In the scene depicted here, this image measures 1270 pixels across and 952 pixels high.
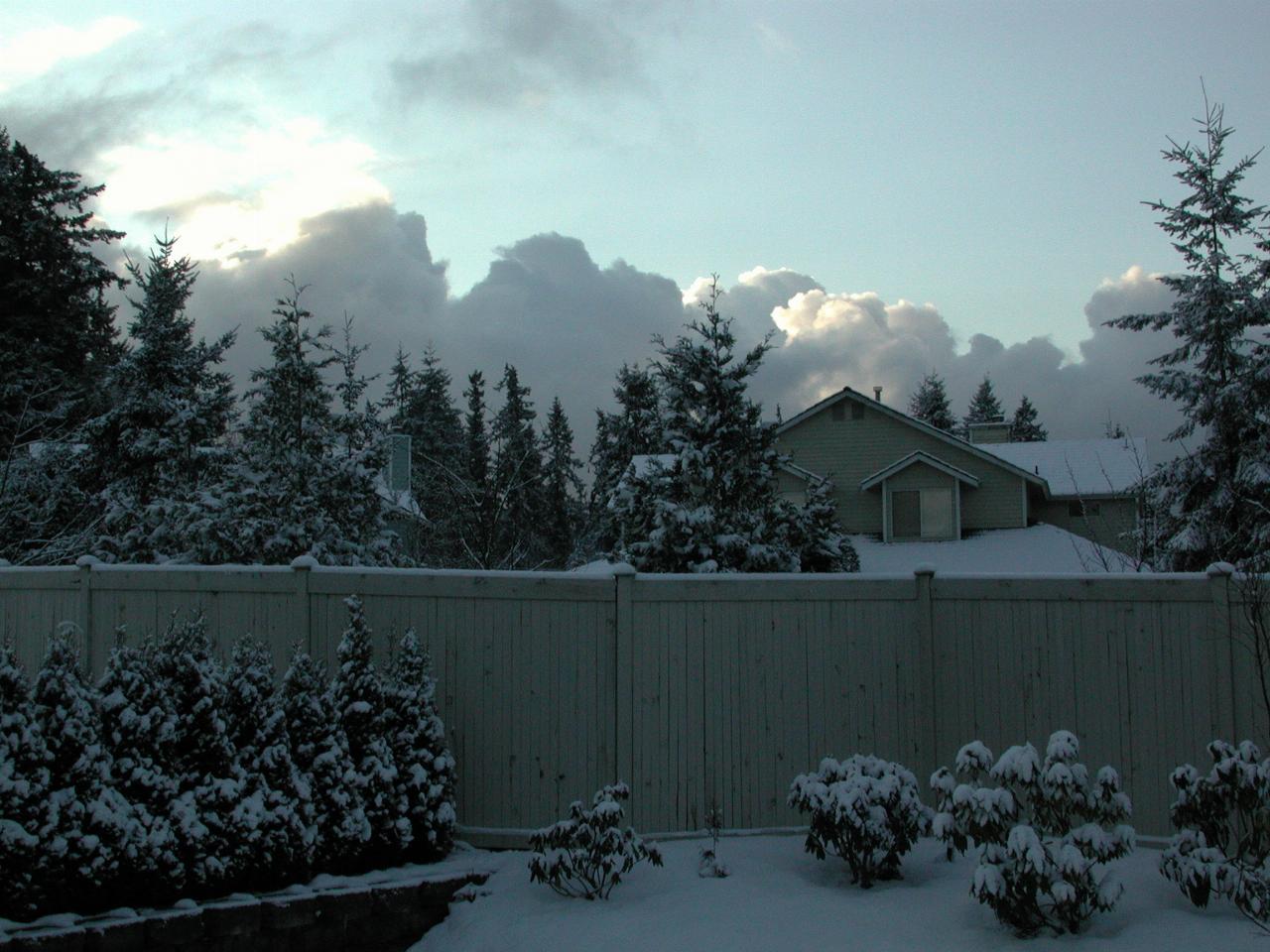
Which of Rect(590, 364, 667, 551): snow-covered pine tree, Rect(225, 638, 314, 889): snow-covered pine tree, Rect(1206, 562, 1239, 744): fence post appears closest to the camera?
Rect(225, 638, 314, 889): snow-covered pine tree

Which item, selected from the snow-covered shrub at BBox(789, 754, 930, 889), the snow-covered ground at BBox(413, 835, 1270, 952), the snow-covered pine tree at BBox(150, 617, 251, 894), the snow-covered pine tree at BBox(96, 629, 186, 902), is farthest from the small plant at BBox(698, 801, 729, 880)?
the snow-covered pine tree at BBox(96, 629, 186, 902)

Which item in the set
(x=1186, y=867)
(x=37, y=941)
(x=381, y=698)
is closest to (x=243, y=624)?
(x=381, y=698)

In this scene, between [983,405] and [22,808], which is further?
[983,405]

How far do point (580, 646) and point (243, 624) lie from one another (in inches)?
96.4

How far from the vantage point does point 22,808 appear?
4863 mm

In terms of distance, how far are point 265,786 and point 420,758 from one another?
3.16ft

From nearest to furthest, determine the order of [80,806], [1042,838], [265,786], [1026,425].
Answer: [1042,838] → [80,806] → [265,786] → [1026,425]

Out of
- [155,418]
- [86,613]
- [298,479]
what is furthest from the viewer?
[155,418]

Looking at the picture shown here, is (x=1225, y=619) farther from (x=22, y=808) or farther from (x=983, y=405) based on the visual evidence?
(x=983, y=405)

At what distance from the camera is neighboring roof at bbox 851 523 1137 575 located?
76.3 feet

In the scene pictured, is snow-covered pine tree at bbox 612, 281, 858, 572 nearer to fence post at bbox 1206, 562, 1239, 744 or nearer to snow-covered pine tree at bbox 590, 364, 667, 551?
fence post at bbox 1206, 562, 1239, 744

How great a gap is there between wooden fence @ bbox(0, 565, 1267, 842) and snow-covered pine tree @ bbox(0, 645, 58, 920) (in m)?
2.36

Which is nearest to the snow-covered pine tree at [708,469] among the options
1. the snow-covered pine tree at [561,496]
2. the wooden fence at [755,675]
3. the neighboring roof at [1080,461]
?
the wooden fence at [755,675]

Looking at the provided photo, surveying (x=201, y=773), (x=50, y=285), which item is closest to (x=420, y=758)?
(x=201, y=773)
